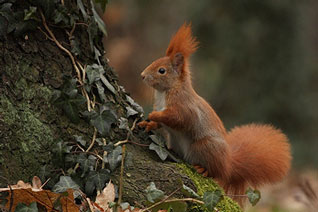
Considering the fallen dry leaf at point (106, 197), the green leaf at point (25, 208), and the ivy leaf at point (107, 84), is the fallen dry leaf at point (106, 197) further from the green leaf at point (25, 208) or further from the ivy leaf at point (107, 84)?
the ivy leaf at point (107, 84)

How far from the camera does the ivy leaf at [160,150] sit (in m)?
2.39

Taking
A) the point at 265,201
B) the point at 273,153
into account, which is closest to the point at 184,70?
the point at 273,153

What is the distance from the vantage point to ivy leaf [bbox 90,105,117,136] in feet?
7.06

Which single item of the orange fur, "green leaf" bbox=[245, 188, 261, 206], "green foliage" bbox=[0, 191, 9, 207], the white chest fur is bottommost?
"green foliage" bbox=[0, 191, 9, 207]

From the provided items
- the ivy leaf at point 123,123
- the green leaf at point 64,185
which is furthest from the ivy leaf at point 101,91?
the green leaf at point 64,185

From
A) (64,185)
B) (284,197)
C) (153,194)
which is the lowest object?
(64,185)

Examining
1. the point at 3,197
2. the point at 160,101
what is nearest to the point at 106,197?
the point at 3,197

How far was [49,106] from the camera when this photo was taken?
2.17 m

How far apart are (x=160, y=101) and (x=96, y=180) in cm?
113

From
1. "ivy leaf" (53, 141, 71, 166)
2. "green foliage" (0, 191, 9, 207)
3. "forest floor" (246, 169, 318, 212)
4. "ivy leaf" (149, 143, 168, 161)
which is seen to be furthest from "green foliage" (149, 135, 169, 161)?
"forest floor" (246, 169, 318, 212)

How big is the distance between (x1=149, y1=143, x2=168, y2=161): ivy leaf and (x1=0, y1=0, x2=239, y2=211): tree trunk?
0.02 meters

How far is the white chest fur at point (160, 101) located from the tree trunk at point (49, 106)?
653 mm

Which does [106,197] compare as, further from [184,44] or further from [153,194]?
[184,44]

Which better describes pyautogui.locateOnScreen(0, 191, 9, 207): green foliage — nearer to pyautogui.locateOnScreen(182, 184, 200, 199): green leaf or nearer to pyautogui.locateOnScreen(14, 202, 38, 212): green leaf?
pyautogui.locateOnScreen(14, 202, 38, 212): green leaf
